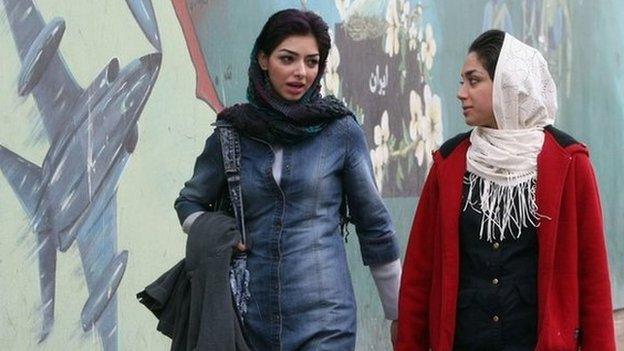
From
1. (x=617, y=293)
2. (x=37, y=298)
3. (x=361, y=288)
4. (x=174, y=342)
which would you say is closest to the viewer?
(x=174, y=342)

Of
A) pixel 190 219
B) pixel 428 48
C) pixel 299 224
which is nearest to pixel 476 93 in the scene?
pixel 299 224

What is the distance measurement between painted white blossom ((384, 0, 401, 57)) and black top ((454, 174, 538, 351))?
422 cm

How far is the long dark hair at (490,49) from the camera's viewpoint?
4.96 meters

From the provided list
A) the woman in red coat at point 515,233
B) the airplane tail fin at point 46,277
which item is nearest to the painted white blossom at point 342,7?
the airplane tail fin at point 46,277

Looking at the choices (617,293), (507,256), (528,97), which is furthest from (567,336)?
(617,293)

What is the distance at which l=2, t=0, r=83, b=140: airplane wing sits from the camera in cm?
595

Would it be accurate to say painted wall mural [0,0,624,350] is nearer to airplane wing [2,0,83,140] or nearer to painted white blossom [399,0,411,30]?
airplane wing [2,0,83,140]

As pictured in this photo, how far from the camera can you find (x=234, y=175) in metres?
4.86

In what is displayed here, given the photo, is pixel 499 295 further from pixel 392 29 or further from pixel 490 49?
pixel 392 29

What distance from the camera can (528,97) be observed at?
16.2 ft

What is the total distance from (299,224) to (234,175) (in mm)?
253

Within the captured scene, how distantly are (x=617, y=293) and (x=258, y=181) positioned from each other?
8244 mm

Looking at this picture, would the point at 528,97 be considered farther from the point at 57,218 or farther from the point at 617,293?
the point at 617,293

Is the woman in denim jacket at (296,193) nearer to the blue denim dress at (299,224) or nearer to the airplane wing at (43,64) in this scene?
the blue denim dress at (299,224)
